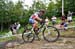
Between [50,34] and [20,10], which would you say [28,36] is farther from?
[20,10]

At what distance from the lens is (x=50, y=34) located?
38.4 ft

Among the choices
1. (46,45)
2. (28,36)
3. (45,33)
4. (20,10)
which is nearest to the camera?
(46,45)

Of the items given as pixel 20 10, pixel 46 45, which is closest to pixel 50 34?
pixel 46 45

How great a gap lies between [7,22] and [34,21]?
3325cm

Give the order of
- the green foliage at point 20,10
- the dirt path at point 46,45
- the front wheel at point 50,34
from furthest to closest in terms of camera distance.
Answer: the green foliage at point 20,10 < the front wheel at point 50,34 < the dirt path at point 46,45

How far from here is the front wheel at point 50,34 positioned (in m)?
11.5

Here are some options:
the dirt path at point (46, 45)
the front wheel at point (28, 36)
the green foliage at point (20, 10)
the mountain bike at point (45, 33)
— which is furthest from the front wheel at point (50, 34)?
the green foliage at point (20, 10)

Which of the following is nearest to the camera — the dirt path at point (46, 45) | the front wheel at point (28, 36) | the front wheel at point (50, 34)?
the dirt path at point (46, 45)

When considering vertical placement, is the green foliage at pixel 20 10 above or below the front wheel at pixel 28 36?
below

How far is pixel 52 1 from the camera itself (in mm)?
49812

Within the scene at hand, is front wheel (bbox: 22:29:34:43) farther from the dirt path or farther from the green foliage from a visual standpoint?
the green foliage

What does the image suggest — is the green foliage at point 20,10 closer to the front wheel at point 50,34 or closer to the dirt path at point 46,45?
the front wheel at point 50,34

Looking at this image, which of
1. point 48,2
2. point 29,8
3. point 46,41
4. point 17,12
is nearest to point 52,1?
point 48,2

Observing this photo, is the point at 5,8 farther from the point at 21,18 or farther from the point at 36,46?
the point at 36,46
